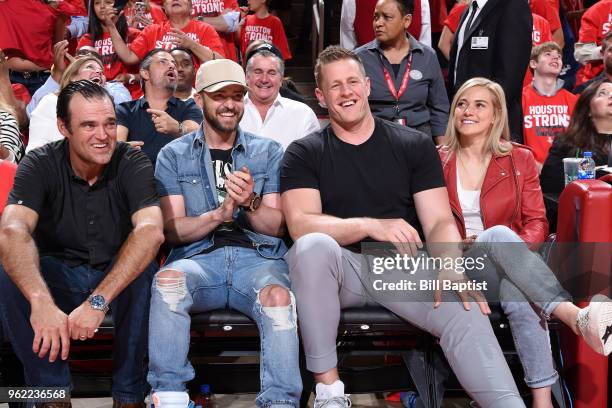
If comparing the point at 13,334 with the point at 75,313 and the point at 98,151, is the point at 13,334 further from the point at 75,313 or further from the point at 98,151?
the point at 98,151

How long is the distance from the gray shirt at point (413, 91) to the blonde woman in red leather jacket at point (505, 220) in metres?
1.09

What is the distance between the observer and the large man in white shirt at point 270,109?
4590 mm

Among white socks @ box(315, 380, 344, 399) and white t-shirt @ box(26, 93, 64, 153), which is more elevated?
white t-shirt @ box(26, 93, 64, 153)

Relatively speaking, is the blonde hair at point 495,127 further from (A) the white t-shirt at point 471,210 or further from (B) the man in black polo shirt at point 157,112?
(B) the man in black polo shirt at point 157,112

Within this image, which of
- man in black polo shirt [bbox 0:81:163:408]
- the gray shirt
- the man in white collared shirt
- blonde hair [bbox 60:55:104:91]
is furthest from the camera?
the man in white collared shirt

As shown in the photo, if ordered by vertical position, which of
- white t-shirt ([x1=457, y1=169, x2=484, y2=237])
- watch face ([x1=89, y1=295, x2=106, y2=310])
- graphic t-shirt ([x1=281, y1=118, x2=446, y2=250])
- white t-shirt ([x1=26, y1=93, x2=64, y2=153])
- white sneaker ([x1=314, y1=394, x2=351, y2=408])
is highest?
white t-shirt ([x1=26, y1=93, x2=64, y2=153])

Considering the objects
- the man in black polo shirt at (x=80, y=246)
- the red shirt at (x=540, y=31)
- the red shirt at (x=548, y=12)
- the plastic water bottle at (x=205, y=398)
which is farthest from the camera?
the red shirt at (x=548, y=12)

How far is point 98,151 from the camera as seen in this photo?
311 centimetres

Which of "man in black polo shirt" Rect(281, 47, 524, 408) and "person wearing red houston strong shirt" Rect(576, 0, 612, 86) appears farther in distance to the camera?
"person wearing red houston strong shirt" Rect(576, 0, 612, 86)

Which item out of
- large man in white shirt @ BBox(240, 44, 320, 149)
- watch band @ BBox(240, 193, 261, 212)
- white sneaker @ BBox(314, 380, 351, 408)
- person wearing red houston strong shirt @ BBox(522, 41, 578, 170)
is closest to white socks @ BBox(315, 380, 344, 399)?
white sneaker @ BBox(314, 380, 351, 408)

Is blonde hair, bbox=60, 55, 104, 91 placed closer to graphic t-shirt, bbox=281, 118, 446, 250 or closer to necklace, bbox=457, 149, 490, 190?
graphic t-shirt, bbox=281, 118, 446, 250

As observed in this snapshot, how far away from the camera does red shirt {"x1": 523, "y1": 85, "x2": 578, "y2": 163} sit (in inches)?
224

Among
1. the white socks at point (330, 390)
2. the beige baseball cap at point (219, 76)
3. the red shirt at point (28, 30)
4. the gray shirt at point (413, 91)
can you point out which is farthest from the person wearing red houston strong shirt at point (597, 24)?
the white socks at point (330, 390)

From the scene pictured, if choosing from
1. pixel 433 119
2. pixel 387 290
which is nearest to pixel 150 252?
pixel 387 290
